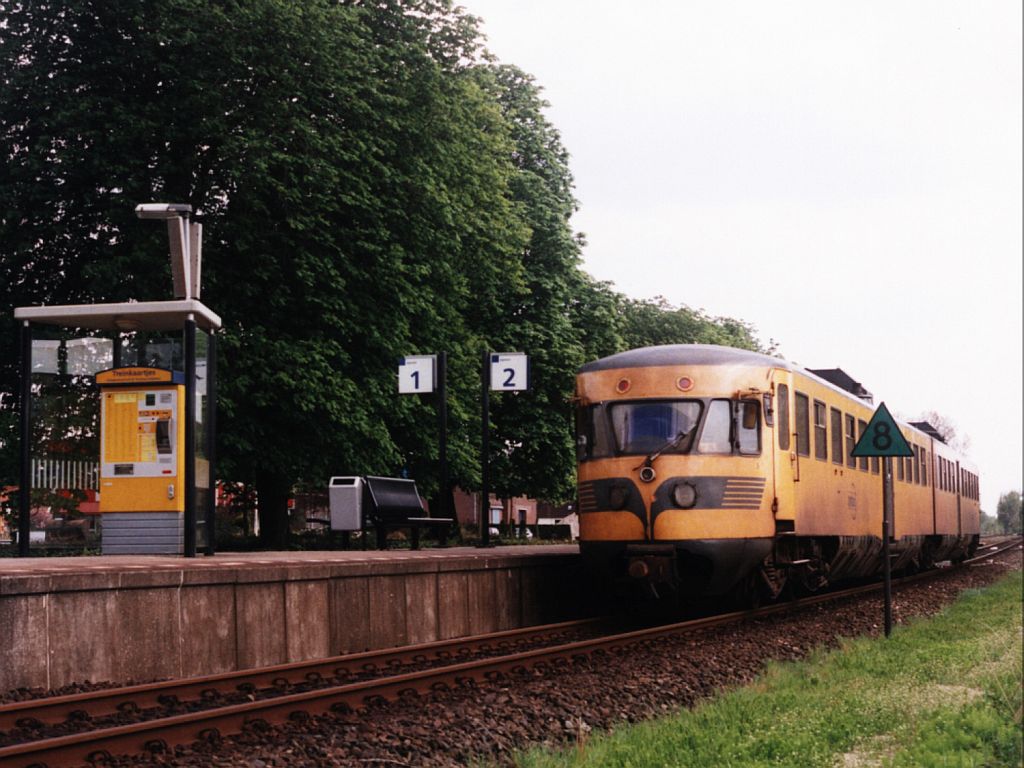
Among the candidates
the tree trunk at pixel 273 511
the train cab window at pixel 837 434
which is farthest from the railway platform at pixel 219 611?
the tree trunk at pixel 273 511

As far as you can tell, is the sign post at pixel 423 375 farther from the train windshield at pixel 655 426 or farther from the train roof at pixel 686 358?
the train windshield at pixel 655 426

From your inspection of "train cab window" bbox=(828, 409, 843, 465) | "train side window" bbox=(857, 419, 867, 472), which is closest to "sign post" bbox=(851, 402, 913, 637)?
"train cab window" bbox=(828, 409, 843, 465)

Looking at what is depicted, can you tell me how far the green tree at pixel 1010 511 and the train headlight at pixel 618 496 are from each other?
5236 inches

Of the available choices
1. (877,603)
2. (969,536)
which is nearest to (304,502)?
(969,536)

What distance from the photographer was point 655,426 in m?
16.3

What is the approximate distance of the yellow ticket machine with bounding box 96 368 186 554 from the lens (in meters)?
15.9

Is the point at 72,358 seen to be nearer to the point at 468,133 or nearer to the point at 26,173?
the point at 26,173

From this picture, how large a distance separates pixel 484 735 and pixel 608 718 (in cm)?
131

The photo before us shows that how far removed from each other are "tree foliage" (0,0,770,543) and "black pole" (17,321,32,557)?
8640 millimetres

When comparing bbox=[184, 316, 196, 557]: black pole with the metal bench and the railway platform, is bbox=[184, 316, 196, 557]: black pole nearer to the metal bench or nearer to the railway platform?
the railway platform

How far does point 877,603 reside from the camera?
67.3 feet

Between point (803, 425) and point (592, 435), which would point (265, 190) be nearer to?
point (592, 435)

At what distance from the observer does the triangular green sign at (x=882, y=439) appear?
15766 millimetres

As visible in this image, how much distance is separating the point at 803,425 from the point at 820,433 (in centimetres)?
118
